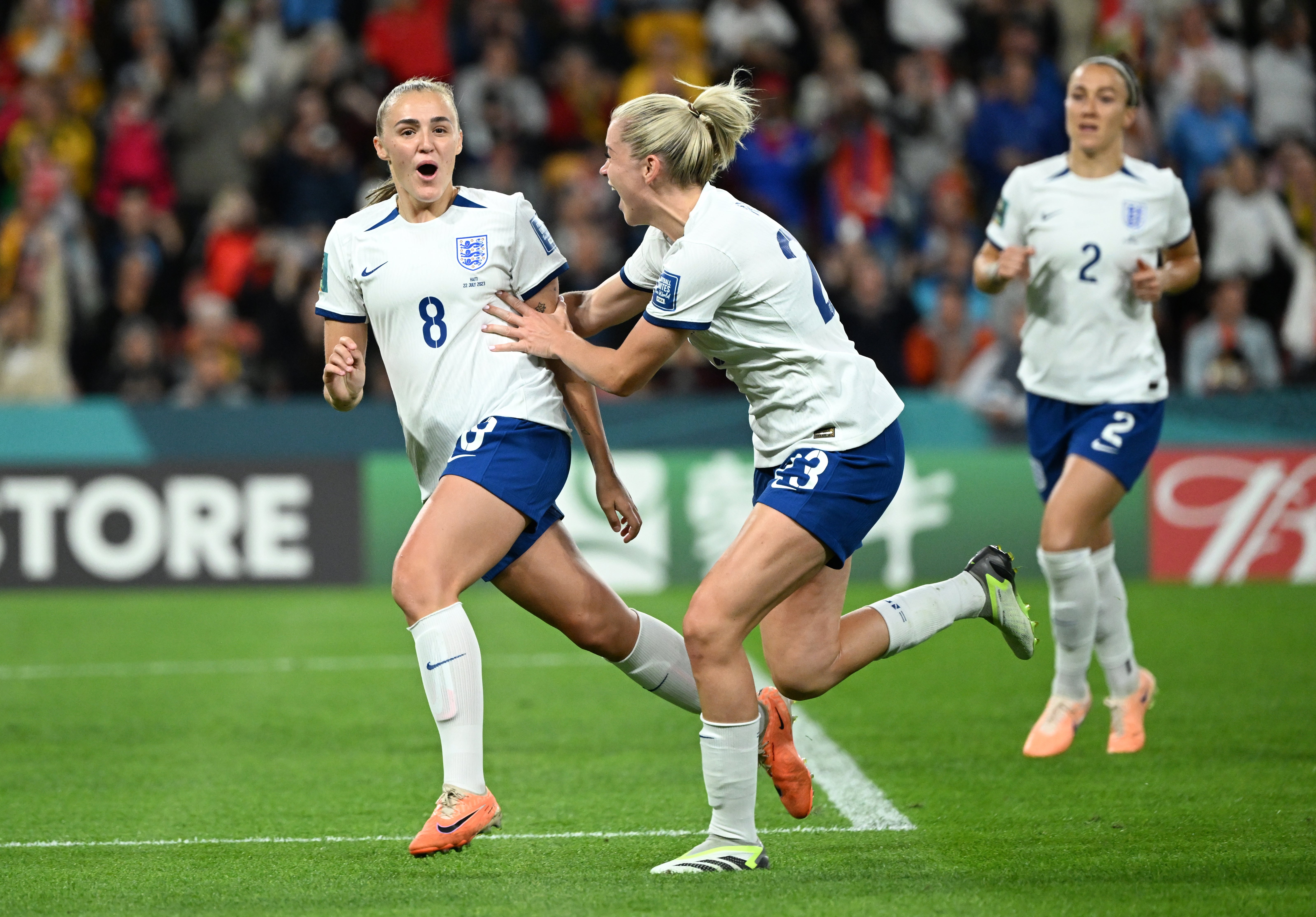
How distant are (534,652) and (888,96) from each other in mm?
7424

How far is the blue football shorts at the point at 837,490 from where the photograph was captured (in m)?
4.52

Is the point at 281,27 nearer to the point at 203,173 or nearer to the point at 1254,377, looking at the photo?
the point at 203,173

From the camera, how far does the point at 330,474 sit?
37.5 ft

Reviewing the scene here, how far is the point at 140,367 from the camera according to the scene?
12414 millimetres

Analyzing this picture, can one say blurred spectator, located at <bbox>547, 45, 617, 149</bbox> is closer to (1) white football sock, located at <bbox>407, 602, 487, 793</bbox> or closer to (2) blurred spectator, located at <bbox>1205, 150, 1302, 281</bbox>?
(2) blurred spectator, located at <bbox>1205, 150, 1302, 281</bbox>

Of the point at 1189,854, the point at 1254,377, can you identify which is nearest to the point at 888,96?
the point at 1254,377

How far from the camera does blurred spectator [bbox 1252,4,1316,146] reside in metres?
14.1

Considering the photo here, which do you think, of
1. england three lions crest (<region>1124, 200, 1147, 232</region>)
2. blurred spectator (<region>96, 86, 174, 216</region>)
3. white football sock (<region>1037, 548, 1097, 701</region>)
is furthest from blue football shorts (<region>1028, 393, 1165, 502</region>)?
blurred spectator (<region>96, 86, 174, 216</region>)

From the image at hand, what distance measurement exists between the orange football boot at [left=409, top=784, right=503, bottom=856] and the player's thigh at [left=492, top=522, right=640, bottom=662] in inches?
25.3

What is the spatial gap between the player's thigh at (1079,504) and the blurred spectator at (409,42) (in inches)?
374

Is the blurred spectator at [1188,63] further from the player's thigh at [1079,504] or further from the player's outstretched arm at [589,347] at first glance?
the player's outstretched arm at [589,347]

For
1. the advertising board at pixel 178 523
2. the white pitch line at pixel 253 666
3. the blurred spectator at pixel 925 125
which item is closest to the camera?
the white pitch line at pixel 253 666

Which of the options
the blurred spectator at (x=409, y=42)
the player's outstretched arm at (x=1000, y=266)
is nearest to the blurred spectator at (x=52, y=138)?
the blurred spectator at (x=409, y=42)

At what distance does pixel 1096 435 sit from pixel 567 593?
2.30 meters
